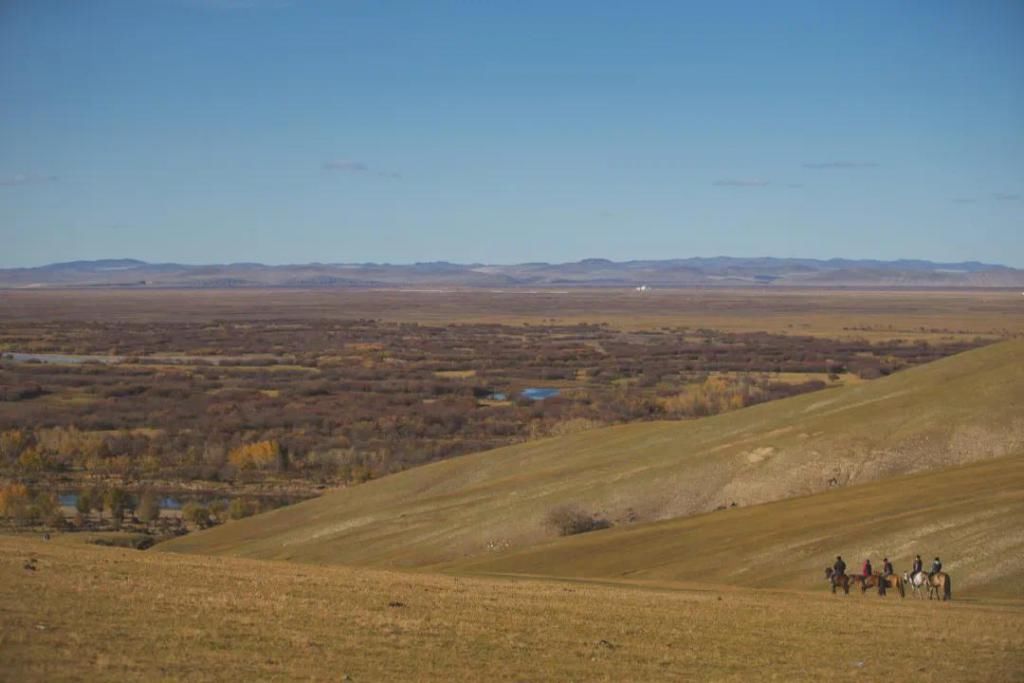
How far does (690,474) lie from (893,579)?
20555 mm

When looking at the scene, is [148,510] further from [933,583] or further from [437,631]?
[437,631]

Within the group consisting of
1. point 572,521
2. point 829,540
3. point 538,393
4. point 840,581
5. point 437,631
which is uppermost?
point 437,631

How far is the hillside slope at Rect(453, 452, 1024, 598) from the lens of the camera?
35250mm

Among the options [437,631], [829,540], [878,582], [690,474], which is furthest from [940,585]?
[690,474]

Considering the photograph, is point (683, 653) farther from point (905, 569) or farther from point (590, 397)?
point (590, 397)

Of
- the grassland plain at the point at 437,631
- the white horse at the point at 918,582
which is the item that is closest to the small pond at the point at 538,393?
the white horse at the point at 918,582

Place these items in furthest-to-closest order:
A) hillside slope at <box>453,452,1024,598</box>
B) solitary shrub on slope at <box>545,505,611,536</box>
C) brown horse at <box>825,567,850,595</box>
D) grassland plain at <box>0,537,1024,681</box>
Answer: solitary shrub on slope at <box>545,505,611,536</box> → hillside slope at <box>453,452,1024,598</box> → brown horse at <box>825,567,850,595</box> → grassland plain at <box>0,537,1024,681</box>

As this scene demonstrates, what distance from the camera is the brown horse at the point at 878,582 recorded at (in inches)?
1250

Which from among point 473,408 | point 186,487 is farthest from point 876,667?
point 473,408

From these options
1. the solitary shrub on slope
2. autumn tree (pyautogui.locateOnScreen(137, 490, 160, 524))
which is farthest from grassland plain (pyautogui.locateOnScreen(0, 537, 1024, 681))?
autumn tree (pyautogui.locateOnScreen(137, 490, 160, 524))

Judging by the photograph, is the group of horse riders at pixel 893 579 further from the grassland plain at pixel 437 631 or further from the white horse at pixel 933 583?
the grassland plain at pixel 437 631

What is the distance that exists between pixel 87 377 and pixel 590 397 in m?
54.4

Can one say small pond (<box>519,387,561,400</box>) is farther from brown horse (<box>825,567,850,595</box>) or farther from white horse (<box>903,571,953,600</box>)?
white horse (<box>903,571,953,600</box>)

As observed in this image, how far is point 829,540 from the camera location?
127 ft
